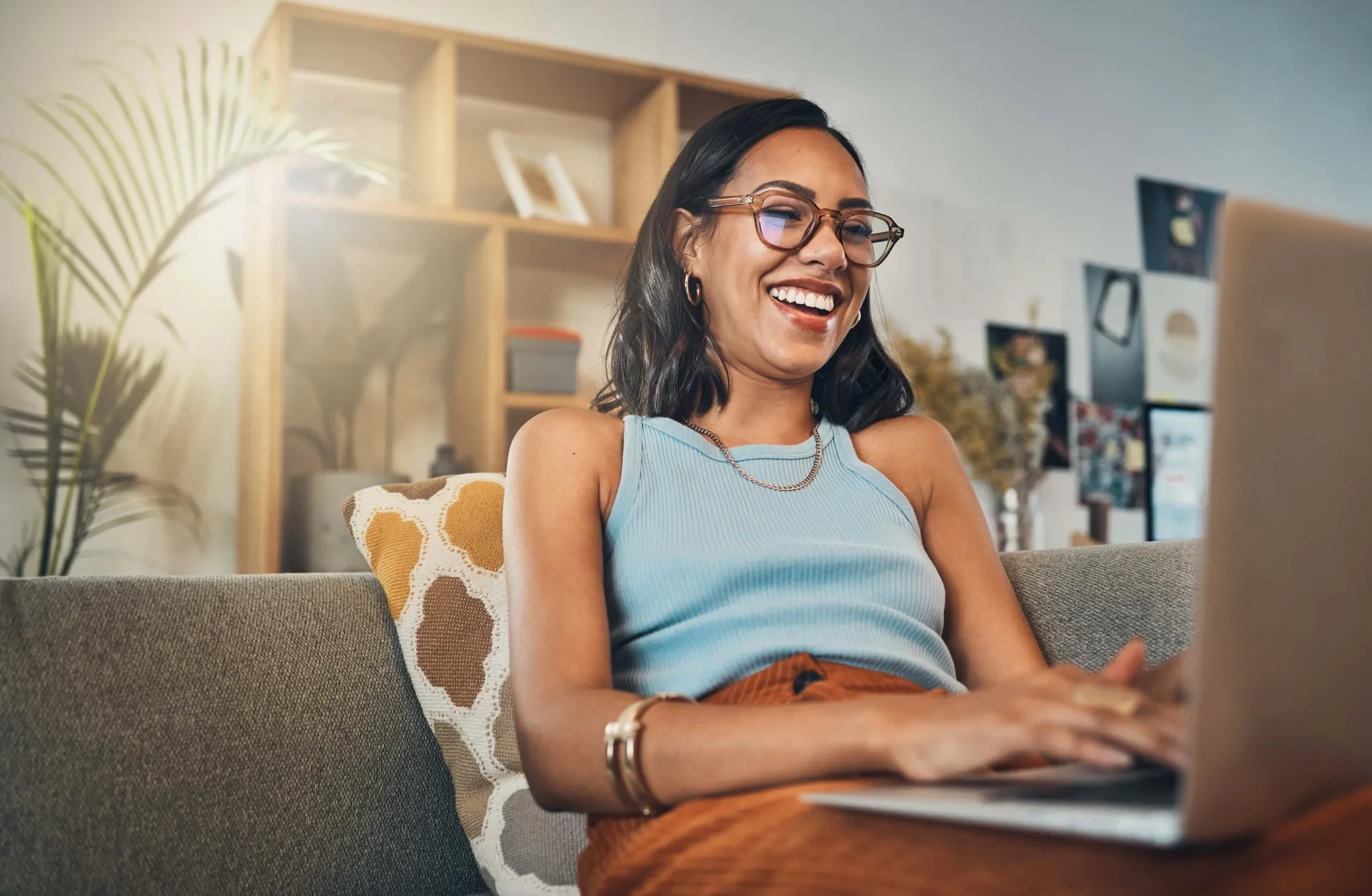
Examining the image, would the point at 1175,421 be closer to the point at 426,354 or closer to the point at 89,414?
the point at 426,354

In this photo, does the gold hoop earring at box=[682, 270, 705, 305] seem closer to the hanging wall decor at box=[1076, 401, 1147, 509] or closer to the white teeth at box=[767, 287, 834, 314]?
the white teeth at box=[767, 287, 834, 314]

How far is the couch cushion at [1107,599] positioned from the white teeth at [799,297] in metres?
0.38

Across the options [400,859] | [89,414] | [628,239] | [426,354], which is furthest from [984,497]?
[400,859]

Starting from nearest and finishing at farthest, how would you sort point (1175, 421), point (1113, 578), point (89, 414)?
point (1113, 578)
point (89, 414)
point (1175, 421)

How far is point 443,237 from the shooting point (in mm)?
2646

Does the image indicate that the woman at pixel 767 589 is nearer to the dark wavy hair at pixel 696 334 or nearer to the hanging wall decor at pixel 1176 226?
the dark wavy hair at pixel 696 334

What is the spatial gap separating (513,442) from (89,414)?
144 cm

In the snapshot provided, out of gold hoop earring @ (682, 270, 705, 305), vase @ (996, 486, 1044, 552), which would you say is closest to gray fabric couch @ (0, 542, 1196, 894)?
gold hoop earring @ (682, 270, 705, 305)

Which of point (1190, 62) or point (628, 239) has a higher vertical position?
point (1190, 62)

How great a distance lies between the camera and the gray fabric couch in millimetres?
950

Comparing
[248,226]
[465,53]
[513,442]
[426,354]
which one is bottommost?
[513,442]

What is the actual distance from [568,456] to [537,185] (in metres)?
1.87

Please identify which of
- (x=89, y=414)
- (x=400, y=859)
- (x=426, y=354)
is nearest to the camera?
(x=400, y=859)

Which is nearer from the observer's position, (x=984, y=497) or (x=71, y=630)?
(x=71, y=630)
